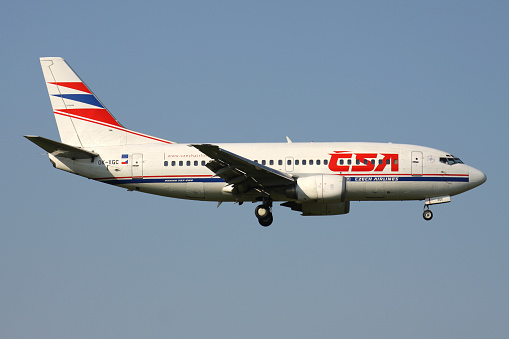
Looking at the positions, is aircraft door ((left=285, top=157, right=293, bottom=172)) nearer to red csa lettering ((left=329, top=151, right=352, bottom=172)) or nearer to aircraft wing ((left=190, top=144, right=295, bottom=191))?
aircraft wing ((left=190, top=144, right=295, bottom=191))

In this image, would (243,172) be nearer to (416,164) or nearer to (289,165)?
(289,165)

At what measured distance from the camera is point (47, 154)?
1734 inches

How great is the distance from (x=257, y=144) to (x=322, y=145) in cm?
354

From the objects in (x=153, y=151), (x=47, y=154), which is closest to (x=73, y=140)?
(x=47, y=154)

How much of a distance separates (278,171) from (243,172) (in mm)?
2217

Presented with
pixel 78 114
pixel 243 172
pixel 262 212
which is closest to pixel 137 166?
pixel 78 114

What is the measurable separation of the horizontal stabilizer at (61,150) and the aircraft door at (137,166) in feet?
7.25

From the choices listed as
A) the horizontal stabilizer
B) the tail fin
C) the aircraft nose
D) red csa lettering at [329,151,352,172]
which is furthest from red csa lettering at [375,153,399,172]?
the horizontal stabilizer

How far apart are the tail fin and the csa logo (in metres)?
9.84

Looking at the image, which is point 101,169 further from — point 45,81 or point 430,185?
point 430,185

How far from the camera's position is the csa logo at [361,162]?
137ft

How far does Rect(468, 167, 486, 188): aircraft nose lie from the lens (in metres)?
43.0

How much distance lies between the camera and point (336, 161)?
42094 millimetres

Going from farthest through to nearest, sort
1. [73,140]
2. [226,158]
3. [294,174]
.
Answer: [73,140] < [294,174] < [226,158]
